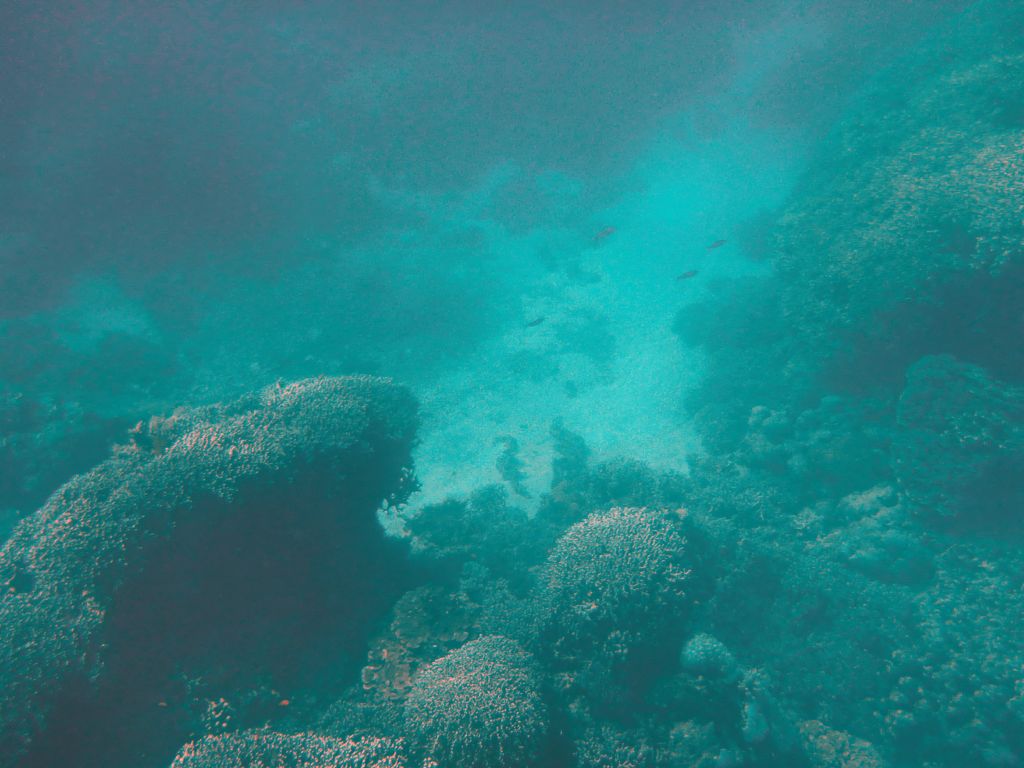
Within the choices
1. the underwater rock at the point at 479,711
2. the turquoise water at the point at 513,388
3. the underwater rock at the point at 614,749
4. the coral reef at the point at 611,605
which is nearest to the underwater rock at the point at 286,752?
the turquoise water at the point at 513,388

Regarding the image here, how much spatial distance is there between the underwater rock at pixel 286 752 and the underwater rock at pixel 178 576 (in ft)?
2.60

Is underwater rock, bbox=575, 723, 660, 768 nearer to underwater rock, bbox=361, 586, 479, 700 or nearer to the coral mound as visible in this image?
the coral mound

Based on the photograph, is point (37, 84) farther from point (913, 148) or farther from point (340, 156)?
point (913, 148)

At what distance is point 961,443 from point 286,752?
9.91 metres

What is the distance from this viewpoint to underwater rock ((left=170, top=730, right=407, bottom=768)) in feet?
14.1

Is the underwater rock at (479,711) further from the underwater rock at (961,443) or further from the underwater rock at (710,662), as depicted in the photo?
the underwater rock at (961,443)

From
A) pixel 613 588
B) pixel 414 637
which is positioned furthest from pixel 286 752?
pixel 613 588

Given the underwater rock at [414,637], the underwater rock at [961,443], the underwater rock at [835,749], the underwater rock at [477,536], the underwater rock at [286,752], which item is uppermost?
the underwater rock at [961,443]

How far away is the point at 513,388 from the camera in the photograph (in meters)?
15.1

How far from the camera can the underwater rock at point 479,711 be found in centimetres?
430

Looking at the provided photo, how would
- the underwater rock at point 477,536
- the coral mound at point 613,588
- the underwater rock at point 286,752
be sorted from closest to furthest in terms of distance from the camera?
the underwater rock at point 286,752
the coral mound at point 613,588
the underwater rock at point 477,536

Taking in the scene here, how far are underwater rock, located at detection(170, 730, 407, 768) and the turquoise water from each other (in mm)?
53

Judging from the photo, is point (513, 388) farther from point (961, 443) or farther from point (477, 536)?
point (961, 443)

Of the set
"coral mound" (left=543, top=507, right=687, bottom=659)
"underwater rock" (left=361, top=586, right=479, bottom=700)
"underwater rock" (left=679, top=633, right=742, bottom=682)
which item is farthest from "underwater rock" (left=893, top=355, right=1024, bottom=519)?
"underwater rock" (left=361, top=586, right=479, bottom=700)
